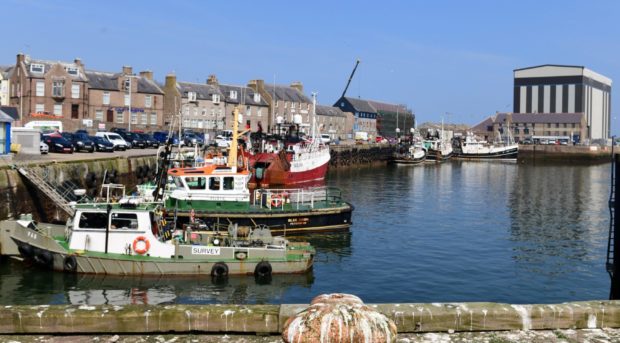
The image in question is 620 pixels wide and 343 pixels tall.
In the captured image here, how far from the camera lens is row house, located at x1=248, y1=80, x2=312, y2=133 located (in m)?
93.4

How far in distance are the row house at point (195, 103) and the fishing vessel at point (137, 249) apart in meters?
58.6

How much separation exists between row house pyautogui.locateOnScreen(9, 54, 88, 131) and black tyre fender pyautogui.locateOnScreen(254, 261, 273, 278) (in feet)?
170

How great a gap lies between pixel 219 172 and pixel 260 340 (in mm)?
19083

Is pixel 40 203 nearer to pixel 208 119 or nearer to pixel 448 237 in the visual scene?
pixel 448 237

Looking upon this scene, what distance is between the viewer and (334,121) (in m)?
115

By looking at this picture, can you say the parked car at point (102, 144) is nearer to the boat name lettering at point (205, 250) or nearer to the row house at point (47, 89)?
the row house at point (47, 89)

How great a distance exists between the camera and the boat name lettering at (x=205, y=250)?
822 inches

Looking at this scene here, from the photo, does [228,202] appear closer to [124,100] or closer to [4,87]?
[124,100]

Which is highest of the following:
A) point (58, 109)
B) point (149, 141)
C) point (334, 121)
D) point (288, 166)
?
point (334, 121)

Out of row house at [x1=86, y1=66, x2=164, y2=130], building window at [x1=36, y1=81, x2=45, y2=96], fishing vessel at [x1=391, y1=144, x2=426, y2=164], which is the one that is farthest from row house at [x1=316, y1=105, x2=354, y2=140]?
building window at [x1=36, y1=81, x2=45, y2=96]

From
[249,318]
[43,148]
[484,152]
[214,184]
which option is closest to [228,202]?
[214,184]

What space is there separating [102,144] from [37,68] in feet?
89.0

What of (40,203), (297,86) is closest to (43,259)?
A: (40,203)

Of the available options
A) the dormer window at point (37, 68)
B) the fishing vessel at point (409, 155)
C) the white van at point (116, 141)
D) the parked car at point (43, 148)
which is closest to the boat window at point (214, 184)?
the parked car at point (43, 148)
